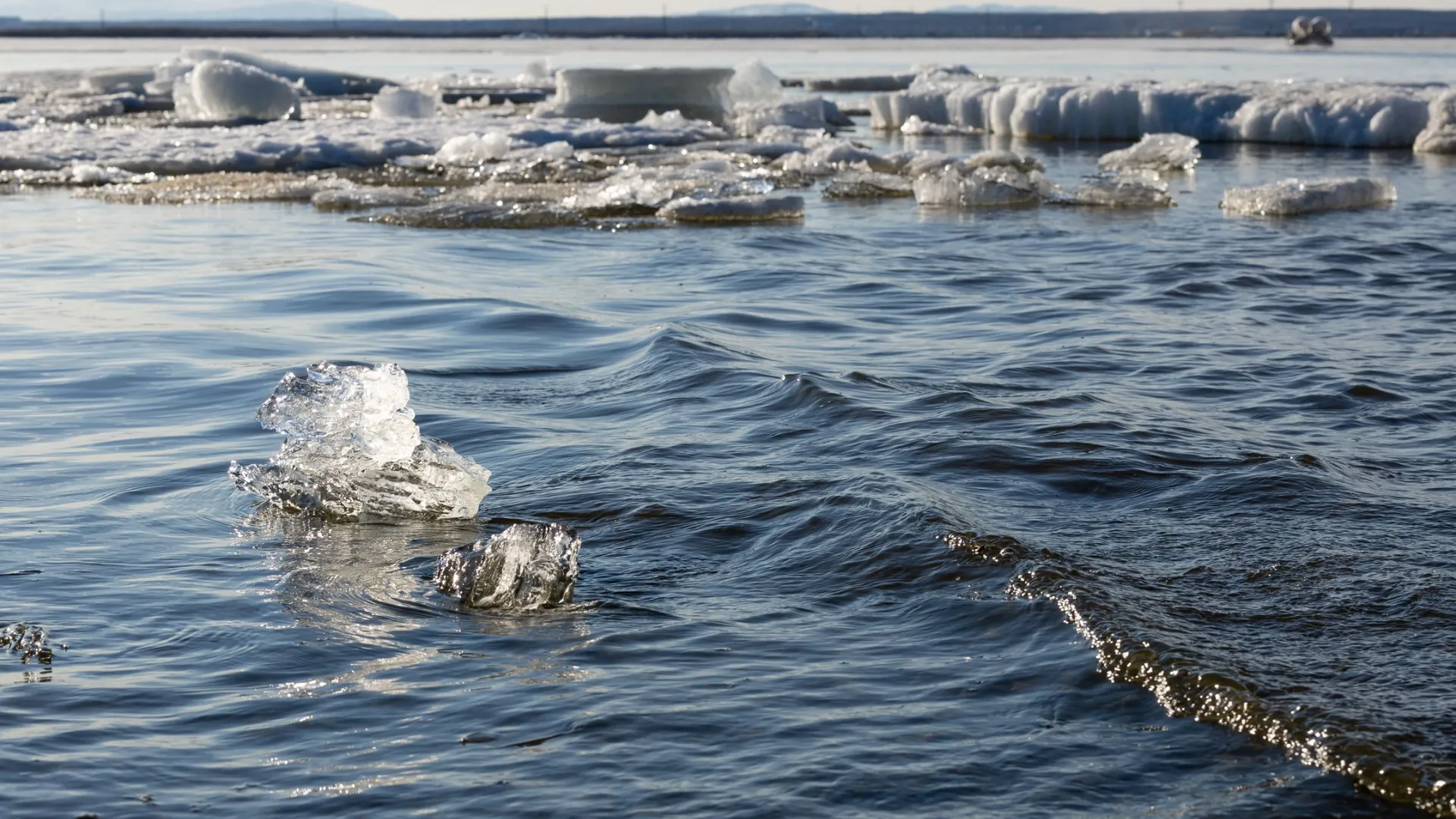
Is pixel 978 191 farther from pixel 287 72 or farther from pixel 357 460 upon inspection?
pixel 287 72

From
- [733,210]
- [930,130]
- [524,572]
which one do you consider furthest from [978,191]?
[930,130]

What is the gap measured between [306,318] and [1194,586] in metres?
6.51

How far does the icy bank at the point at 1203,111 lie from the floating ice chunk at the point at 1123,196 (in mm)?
7626

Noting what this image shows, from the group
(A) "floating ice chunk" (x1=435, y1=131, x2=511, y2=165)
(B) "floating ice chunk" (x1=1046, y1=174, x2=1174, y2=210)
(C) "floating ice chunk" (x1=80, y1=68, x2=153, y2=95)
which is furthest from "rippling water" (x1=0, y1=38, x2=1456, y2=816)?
(C) "floating ice chunk" (x1=80, y1=68, x2=153, y2=95)

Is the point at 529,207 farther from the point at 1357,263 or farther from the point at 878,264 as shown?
the point at 1357,263

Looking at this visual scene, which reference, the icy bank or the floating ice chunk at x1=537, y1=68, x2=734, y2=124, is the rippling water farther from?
the floating ice chunk at x1=537, y1=68, x2=734, y2=124

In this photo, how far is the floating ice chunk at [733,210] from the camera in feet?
46.5

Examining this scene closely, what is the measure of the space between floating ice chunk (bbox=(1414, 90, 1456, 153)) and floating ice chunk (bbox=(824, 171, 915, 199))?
7.91m

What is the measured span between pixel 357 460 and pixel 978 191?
1073 centimetres

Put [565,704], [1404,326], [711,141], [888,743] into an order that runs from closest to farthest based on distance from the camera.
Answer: [888,743] < [565,704] < [1404,326] < [711,141]

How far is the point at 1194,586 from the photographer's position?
439 cm

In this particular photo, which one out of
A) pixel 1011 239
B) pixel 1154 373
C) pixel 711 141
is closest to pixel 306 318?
pixel 1154 373

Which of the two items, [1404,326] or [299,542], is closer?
[299,542]

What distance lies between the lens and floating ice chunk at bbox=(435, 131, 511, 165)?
1948 centimetres
